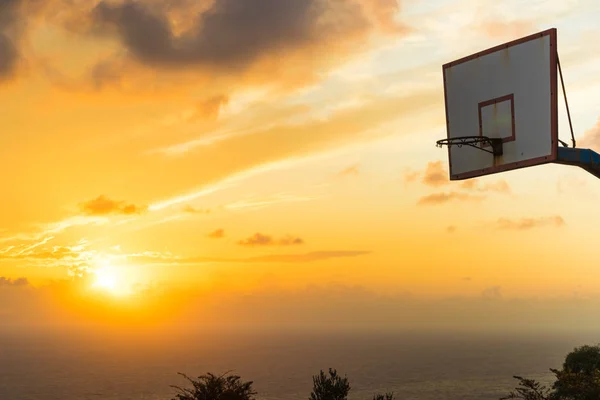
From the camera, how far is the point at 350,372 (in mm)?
199500

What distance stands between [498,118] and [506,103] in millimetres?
407

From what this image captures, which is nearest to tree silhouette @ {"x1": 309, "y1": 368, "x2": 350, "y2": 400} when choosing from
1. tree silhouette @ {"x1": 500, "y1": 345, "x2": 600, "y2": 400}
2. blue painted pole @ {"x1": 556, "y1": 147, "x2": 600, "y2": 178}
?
tree silhouette @ {"x1": 500, "y1": 345, "x2": 600, "y2": 400}

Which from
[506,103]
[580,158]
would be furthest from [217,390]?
[580,158]

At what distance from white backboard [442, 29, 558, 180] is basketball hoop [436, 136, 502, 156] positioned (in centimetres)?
13

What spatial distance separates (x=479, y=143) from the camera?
56.2 feet

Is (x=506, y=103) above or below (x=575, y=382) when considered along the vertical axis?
above

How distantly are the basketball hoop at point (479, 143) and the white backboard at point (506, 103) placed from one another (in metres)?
0.13

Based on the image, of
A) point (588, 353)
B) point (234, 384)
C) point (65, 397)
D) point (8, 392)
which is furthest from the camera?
point (8, 392)

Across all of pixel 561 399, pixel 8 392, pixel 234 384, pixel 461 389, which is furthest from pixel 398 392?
pixel 234 384

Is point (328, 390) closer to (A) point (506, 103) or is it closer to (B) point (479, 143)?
(B) point (479, 143)

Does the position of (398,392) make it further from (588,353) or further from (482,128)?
(482,128)

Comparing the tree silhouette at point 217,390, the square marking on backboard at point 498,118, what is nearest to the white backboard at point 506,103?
the square marking on backboard at point 498,118

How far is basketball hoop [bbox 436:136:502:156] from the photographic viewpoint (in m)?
16.6

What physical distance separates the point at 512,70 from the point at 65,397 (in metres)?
154
